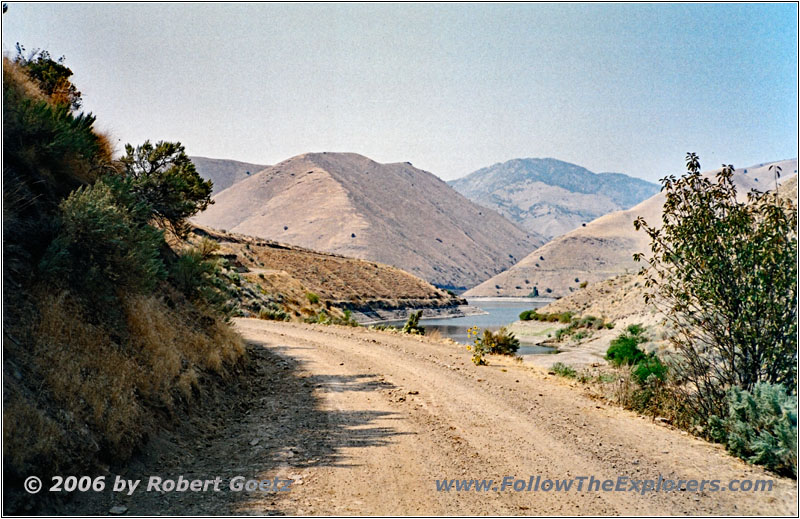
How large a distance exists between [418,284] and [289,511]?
8809cm

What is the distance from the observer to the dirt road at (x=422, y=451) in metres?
6.17

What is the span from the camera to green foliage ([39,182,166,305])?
8695 mm

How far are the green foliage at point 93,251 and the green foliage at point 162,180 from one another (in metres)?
4.81

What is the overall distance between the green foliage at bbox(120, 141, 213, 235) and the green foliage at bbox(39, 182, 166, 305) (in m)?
4.81

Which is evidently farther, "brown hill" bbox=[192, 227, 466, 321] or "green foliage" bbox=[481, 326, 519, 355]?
"brown hill" bbox=[192, 227, 466, 321]

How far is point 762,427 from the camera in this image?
8.20m

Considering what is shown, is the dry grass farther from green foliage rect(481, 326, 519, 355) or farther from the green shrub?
green foliage rect(481, 326, 519, 355)

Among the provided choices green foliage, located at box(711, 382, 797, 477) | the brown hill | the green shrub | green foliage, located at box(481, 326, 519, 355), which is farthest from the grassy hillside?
the brown hill

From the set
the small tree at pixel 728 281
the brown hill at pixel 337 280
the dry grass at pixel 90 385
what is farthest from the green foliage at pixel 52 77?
the brown hill at pixel 337 280

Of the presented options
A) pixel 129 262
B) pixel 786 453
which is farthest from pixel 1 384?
pixel 786 453

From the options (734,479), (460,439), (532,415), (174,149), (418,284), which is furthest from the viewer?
(418,284)

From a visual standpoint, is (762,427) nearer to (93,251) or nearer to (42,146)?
(93,251)

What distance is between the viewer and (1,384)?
19.0ft

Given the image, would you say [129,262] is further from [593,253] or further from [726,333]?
[593,253]
